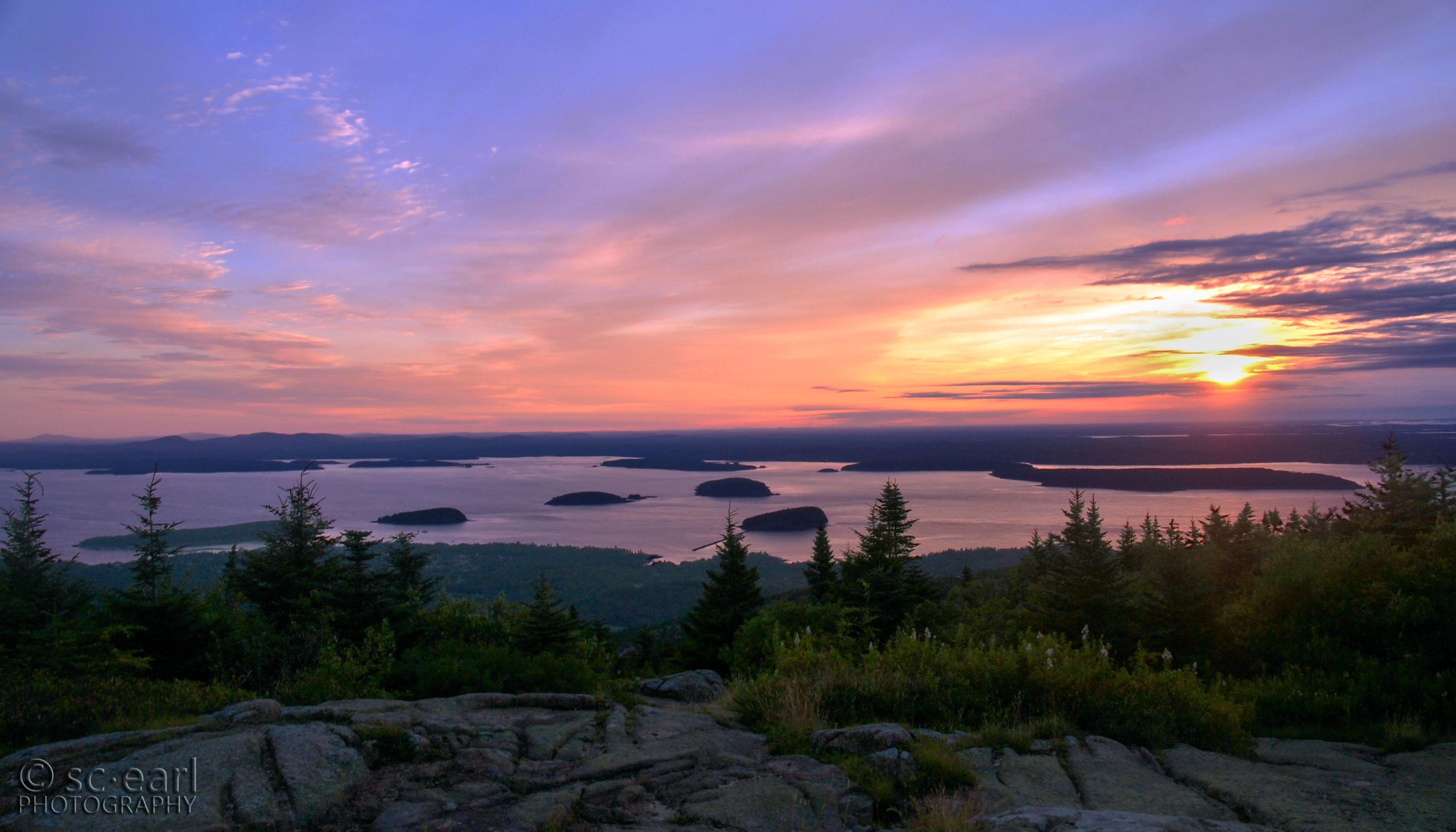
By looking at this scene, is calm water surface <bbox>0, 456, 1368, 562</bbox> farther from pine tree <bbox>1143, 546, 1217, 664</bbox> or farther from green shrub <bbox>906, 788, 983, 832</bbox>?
green shrub <bbox>906, 788, 983, 832</bbox>

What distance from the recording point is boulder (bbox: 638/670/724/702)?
30.8 ft

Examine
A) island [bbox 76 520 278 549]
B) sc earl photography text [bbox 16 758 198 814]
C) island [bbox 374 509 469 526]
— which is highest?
sc earl photography text [bbox 16 758 198 814]

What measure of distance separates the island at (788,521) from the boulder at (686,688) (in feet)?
239

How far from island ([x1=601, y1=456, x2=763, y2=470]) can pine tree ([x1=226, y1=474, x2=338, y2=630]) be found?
5903 inches

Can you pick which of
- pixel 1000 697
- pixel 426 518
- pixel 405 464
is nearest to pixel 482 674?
pixel 1000 697

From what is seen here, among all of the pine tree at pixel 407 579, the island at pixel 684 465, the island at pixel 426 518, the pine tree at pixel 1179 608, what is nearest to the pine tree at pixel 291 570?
the pine tree at pixel 407 579

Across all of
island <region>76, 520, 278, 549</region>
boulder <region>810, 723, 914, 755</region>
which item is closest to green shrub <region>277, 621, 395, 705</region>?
boulder <region>810, 723, 914, 755</region>

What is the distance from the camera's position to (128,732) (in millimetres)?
4957

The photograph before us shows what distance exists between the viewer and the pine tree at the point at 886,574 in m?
24.8

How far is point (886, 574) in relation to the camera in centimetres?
2611

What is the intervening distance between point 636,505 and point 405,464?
107978 millimetres

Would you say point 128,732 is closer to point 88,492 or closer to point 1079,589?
point 1079,589

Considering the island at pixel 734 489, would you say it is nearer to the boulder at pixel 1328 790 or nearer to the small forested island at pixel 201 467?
the small forested island at pixel 201 467

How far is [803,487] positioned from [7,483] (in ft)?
336
